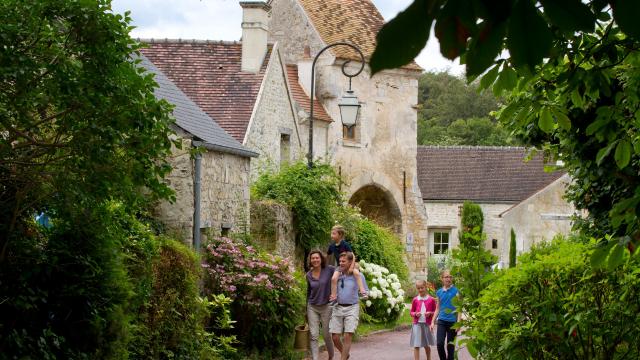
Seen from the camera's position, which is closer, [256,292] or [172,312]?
[172,312]

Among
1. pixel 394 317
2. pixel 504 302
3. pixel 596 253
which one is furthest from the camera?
pixel 394 317

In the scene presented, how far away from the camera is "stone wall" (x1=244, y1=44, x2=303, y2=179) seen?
82.2 feet

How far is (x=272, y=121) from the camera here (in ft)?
86.3

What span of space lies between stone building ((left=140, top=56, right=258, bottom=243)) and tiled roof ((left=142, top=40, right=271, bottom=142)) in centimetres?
721

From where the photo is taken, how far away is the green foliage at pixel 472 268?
8.02m

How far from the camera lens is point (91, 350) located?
9.67 m

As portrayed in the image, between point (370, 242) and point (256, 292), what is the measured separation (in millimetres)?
9996

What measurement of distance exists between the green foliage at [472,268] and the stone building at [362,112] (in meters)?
23.4

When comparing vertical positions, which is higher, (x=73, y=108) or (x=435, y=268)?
(x=73, y=108)

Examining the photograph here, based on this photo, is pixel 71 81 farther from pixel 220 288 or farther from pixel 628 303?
pixel 220 288

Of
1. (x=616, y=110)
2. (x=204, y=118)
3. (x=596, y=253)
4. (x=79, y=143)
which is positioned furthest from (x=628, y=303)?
(x=204, y=118)

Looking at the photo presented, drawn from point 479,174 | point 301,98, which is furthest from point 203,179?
point 479,174

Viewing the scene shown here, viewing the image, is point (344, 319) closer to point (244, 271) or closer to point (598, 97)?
point (244, 271)

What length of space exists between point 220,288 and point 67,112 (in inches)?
266
